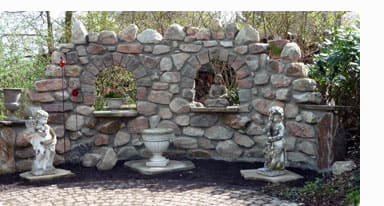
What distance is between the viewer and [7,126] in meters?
5.69

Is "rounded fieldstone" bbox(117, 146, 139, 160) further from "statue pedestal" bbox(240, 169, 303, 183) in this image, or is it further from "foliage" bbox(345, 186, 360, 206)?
"foliage" bbox(345, 186, 360, 206)

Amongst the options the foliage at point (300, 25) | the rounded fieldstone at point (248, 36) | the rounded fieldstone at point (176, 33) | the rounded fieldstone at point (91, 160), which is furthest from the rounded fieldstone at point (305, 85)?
the rounded fieldstone at point (91, 160)

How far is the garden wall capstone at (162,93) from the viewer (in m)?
6.17

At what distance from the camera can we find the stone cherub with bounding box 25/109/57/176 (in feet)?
17.3

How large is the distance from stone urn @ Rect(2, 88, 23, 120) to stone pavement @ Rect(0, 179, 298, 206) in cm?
121

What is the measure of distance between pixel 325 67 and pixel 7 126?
4.18 m

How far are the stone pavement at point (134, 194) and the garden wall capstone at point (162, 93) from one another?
3.41ft

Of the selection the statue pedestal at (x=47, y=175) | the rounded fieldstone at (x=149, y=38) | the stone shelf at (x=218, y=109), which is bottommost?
the statue pedestal at (x=47, y=175)

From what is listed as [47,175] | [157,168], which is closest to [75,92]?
[47,175]

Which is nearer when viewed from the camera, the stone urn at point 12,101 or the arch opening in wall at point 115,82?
the stone urn at point 12,101

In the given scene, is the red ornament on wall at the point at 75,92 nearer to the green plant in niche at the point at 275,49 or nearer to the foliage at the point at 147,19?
the green plant in niche at the point at 275,49

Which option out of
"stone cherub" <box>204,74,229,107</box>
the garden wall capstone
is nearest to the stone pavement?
the garden wall capstone

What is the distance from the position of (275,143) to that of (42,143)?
277cm

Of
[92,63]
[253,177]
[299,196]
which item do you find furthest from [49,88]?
[299,196]
